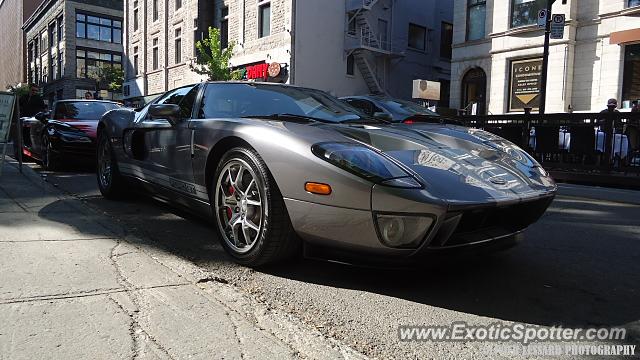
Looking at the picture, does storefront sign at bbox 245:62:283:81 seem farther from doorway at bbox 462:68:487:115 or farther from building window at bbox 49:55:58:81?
building window at bbox 49:55:58:81

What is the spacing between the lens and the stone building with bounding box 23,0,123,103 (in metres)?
52.2

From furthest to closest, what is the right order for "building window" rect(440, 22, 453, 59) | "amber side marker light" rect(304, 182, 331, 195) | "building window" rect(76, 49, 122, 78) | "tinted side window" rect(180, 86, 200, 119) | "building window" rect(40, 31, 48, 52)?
"building window" rect(40, 31, 48, 52), "building window" rect(76, 49, 122, 78), "building window" rect(440, 22, 453, 59), "tinted side window" rect(180, 86, 200, 119), "amber side marker light" rect(304, 182, 331, 195)

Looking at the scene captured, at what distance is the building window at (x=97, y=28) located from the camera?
2088 inches

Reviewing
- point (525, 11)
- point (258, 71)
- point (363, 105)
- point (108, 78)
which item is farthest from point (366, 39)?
point (108, 78)

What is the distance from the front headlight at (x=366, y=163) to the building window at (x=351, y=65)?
2544 cm

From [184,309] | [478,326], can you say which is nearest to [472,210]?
[478,326]

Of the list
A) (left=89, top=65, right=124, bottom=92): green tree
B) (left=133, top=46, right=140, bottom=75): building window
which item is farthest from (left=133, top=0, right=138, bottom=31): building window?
(left=89, top=65, right=124, bottom=92): green tree

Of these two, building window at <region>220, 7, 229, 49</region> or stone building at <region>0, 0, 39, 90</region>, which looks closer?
building window at <region>220, 7, 229, 49</region>

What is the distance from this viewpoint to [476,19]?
2092 cm

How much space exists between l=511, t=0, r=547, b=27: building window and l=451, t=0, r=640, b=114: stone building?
0.04m

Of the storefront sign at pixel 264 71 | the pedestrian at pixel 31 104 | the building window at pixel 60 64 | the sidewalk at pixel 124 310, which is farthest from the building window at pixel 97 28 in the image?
the sidewalk at pixel 124 310

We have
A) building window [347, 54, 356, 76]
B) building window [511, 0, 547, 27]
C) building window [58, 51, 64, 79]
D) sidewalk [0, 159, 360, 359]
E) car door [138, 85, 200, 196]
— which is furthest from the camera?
building window [58, 51, 64, 79]

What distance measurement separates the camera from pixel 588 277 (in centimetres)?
314

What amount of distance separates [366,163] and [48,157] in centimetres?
728
